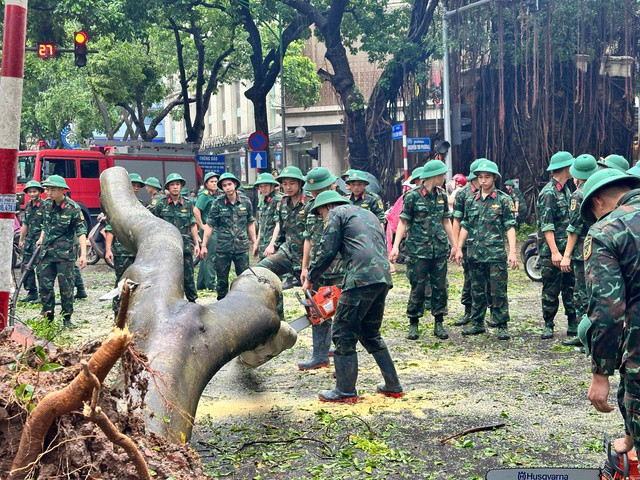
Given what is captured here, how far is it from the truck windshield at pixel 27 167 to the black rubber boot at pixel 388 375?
1699 cm

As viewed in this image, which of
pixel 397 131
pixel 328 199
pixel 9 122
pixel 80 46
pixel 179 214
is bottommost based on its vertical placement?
pixel 179 214

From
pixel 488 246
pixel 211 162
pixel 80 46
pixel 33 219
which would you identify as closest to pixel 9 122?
pixel 488 246

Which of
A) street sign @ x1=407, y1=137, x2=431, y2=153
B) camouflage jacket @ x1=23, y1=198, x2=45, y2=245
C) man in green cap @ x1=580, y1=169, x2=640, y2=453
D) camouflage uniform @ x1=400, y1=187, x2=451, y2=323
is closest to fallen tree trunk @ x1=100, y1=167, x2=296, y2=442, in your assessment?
man in green cap @ x1=580, y1=169, x2=640, y2=453

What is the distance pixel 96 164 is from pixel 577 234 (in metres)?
16.9

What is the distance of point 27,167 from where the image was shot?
21734mm

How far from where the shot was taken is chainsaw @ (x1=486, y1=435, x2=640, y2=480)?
3.40m

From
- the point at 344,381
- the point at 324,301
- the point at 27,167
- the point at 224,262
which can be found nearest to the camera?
the point at 344,381

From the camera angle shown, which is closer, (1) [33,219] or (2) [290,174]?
(2) [290,174]

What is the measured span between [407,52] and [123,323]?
64.2 ft

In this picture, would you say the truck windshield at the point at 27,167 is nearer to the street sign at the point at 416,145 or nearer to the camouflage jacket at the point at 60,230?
the street sign at the point at 416,145

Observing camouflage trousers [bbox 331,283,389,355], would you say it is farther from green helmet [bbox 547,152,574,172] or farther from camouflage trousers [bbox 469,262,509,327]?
green helmet [bbox 547,152,574,172]

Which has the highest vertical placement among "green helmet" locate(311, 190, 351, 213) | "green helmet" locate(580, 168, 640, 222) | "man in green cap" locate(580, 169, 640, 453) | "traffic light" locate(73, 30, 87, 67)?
"traffic light" locate(73, 30, 87, 67)

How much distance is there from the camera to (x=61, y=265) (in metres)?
10.5

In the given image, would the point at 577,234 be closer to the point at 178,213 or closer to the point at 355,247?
the point at 355,247
